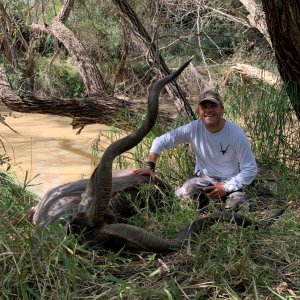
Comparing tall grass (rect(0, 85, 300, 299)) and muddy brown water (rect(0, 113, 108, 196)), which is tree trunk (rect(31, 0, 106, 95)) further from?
tall grass (rect(0, 85, 300, 299))

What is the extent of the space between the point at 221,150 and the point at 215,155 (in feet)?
0.28

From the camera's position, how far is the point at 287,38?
524 centimetres

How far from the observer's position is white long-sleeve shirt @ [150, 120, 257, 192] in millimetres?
4578

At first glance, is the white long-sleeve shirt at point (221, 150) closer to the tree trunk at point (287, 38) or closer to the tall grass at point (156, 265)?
the tall grass at point (156, 265)

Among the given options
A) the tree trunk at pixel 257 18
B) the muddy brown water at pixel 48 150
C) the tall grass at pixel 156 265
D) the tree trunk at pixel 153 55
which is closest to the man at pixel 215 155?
the tall grass at pixel 156 265

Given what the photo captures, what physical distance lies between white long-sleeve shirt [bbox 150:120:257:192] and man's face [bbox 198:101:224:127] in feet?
0.44

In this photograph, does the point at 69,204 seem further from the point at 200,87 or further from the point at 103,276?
the point at 200,87

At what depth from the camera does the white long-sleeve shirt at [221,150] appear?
4.58 m

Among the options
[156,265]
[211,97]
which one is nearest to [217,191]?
[211,97]

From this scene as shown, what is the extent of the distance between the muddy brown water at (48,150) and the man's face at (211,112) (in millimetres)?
3275

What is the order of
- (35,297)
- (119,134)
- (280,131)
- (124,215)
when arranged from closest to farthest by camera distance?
(35,297), (124,215), (280,131), (119,134)

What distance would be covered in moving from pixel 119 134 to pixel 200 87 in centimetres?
300

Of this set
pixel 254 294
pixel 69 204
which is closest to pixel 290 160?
→ pixel 69 204

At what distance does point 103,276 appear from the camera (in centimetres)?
295
